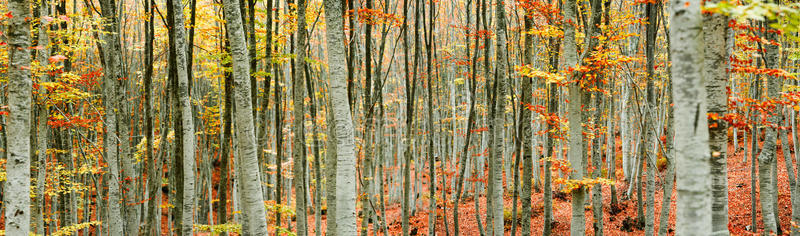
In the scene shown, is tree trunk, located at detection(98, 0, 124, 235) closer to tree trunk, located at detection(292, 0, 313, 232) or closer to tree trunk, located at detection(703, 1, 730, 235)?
tree trunk, located at detection(292, 0, 313, 232)

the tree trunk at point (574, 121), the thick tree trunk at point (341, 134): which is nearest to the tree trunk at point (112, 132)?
the thick tree trunk at point (341, 134)

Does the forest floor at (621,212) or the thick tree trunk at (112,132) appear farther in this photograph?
the forest floor at (621,212)

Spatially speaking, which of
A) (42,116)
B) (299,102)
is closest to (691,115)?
(299,102)

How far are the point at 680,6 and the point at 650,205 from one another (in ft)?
22.8

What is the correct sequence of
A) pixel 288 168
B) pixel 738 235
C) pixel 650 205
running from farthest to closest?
pixel 288 168
pixel 738 235
pixel 650 205

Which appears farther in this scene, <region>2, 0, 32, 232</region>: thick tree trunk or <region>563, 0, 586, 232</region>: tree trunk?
<region>563, 0, 586, 232</region>: tree trunk

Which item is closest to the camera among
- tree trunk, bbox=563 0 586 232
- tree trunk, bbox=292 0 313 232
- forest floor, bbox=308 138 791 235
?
tree trunk, bbox=292 0 313 232

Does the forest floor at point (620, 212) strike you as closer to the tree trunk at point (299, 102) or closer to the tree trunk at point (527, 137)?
the tree trunk at point (527, 137)

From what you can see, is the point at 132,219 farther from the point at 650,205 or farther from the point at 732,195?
Answer: the point at 732,195

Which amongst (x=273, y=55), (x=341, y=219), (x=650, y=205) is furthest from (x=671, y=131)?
(x=273, y=55)

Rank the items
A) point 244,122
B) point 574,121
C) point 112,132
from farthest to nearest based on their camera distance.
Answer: point 112,132 < point 574,121 < point 244,122

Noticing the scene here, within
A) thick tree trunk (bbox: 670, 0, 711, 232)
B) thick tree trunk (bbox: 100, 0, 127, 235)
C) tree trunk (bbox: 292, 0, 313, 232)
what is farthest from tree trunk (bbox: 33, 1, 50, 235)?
thick tree trunk (bbox: 670, 0, 711, 232)

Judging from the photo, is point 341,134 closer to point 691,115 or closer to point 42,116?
point 691,115

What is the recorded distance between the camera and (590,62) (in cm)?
587
